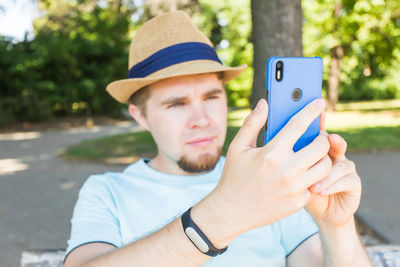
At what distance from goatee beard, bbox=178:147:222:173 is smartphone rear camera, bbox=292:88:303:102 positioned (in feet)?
2.83

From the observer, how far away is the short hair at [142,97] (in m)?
2.06

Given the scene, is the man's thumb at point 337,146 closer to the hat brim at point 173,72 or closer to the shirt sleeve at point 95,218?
the hat brim at point 173,72

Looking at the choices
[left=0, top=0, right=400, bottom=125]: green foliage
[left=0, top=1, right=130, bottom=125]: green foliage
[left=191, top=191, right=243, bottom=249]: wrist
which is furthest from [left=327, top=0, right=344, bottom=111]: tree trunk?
[left=191, top=191, right=243, bottom=249]: wrist

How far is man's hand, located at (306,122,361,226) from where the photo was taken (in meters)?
1.13

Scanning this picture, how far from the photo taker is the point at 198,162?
193 centimetres

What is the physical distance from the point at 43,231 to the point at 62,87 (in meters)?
13.7

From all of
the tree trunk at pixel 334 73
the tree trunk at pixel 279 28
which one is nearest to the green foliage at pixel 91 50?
the tree trunk at pixel 334 73

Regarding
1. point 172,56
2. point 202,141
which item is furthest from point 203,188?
point 172,56

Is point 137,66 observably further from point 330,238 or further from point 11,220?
point 11,220

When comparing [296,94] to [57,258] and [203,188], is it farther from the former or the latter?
[57,258]

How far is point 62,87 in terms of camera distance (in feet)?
56.4

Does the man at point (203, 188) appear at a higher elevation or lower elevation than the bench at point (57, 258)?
higher

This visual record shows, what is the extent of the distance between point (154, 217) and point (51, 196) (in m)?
4.78

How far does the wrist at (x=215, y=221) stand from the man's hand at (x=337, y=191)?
0.83 feet
